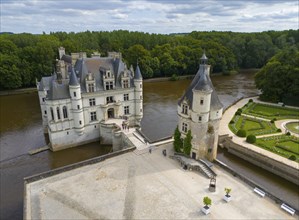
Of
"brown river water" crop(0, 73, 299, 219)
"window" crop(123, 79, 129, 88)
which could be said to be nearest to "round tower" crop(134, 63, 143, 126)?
"window" crop(123, 79, 129, 88)

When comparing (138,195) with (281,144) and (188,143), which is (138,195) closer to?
(188,143)

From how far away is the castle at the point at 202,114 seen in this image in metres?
24.5

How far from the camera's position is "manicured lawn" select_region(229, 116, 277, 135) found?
37438 mm

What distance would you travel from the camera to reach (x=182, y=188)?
2214 centimetres

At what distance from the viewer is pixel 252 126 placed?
130 ft

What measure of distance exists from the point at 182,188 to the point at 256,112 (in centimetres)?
3144

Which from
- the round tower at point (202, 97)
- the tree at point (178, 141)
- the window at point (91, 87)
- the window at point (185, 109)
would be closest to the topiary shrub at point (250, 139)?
the round tower at point (202, 97)

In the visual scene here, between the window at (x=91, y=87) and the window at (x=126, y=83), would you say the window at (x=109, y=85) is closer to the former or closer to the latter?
the window at (x=126, y=83)

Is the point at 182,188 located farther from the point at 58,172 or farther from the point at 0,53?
the point at 0,53

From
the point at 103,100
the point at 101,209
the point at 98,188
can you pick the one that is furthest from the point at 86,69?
the point at 101,209

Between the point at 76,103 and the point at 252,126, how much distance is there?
28.7 meters

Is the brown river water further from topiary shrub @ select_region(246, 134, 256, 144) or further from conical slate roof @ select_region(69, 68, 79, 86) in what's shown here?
conical slate roof @ select_region(69, 68, 79, 86)

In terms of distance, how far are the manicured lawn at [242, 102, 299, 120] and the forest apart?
12.0 meters

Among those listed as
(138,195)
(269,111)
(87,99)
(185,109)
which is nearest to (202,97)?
Answer: (185,109)
